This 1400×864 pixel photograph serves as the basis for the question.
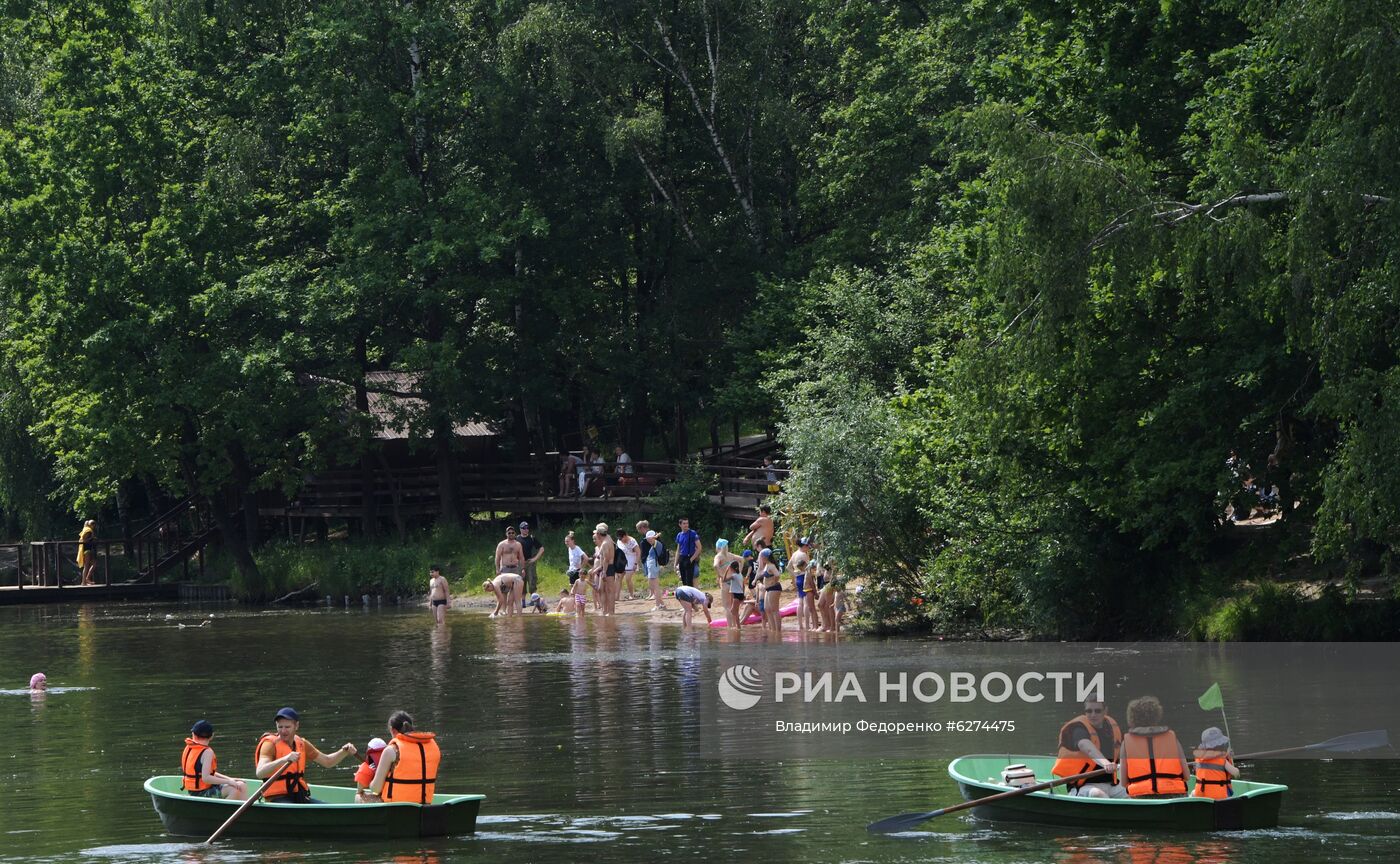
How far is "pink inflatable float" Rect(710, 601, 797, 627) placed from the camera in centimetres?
3388

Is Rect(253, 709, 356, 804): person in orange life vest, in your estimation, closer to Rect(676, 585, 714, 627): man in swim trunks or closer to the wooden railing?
Rect(676, 585, 714, 627): man in swim trunks

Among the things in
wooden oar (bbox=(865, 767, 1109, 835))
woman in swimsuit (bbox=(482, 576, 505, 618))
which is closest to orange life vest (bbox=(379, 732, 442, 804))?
wooden oar (bbox=(865, 767, 1109, 835))

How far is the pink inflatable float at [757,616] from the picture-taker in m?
33.9

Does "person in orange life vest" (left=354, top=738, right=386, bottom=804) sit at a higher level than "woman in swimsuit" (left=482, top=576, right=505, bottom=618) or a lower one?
lower

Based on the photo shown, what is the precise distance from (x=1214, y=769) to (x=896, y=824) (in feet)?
8.67

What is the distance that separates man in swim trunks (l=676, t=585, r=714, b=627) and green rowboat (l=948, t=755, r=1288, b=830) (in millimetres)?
18592

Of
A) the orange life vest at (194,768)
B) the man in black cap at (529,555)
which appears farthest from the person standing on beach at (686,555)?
the orange life vest at (194,768)

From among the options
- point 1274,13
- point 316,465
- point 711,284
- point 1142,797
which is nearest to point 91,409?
point 316,465

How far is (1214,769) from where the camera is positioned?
583 inches

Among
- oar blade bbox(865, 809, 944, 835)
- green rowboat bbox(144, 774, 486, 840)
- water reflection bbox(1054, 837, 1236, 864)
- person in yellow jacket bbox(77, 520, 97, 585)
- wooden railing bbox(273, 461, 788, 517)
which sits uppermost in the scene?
wooden railing bbox(273, 461, 788, 517)

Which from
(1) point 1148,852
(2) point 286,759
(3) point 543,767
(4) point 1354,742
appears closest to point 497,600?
(3) point 543,767

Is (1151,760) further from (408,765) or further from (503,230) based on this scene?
(503,230)

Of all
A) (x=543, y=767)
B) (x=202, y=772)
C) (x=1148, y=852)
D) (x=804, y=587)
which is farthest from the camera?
(x=804, y=587)

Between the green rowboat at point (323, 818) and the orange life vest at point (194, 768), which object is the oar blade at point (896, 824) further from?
the orange life vest at point (194, 768)
